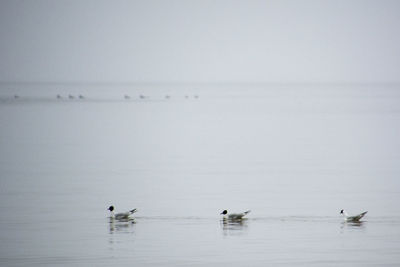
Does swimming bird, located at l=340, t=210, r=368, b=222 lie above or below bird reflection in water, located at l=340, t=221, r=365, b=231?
above

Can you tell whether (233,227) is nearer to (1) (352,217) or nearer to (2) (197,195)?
(1) (352,217)

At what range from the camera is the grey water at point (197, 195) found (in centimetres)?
2281

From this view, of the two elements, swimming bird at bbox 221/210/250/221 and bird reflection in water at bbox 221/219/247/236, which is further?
swimming bird at bbox 221/210/250/221

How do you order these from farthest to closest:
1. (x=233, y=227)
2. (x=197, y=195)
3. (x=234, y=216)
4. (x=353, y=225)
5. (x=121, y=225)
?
1. (x=197, y=195)
2. (x=234, y=216)
3. (x=121, y=225)
4. (x=353, y=225)
5. (x=233, y=227)

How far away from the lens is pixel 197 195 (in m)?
31.6

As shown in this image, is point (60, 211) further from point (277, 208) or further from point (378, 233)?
point (378, 233)

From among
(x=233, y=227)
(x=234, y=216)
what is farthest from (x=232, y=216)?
(x=233, y=227)

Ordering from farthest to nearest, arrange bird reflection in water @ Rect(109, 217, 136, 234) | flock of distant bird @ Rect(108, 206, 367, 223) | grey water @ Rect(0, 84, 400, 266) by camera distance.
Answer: flock of distant bird @ Rect(108, 206, 367, 223) < bird reflection in water @ Rect(109, 217, 136, 234) < grey water @ Rect(0, 84, 400, 266)

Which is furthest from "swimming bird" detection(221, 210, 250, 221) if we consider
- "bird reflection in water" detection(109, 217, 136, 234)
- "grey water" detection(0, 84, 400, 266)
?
"bird reflection in water" detection(109, 217, 136, 234)

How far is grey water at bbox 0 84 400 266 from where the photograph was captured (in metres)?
22.8

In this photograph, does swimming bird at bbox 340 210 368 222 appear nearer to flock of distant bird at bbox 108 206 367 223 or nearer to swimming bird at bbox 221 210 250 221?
flock of distant bird at bbox 108 206 367 223

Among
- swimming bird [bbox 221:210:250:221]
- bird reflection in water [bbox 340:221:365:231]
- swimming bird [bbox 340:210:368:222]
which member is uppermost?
swimming bird [bbox 221:210:250:221]

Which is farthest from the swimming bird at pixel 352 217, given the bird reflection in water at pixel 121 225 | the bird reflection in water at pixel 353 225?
the bird reflection in water at pixel 121 225

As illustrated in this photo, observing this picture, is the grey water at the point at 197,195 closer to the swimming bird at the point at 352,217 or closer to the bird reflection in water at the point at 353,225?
the bird reflection in water at the point at 353,225
